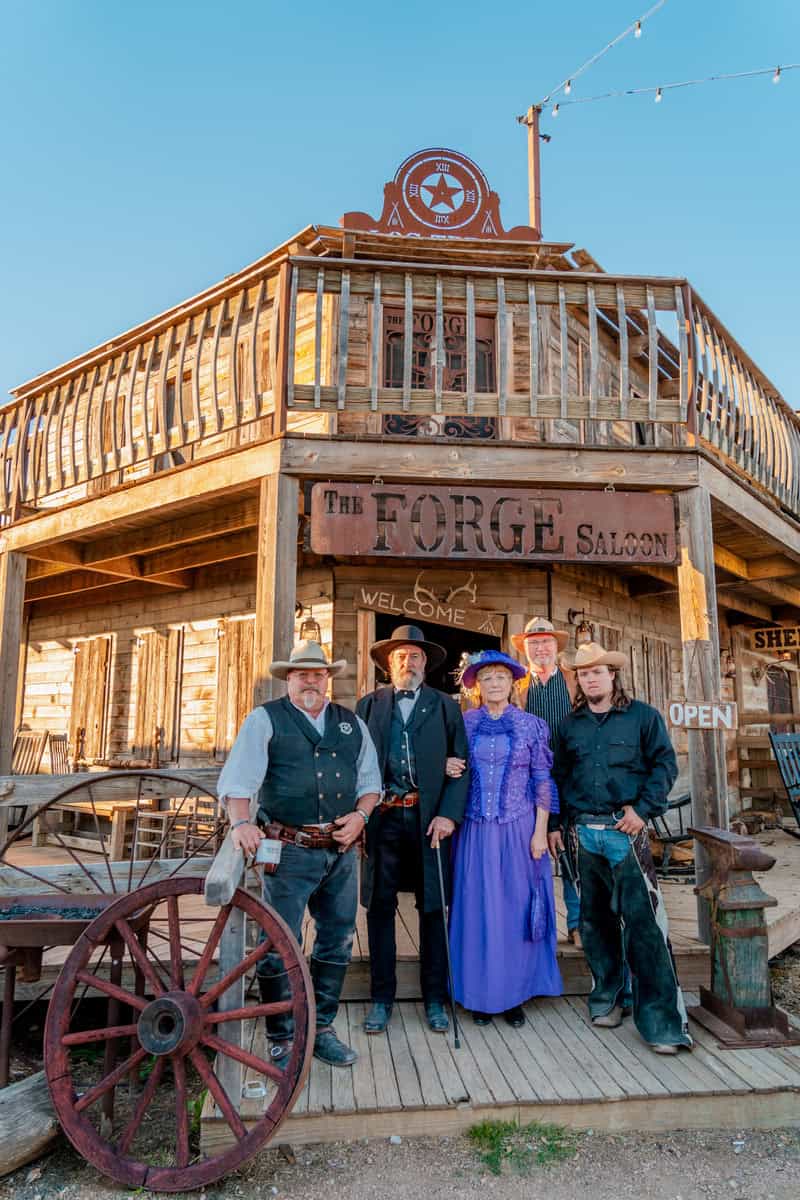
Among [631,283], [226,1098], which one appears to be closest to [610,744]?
[226,1098]

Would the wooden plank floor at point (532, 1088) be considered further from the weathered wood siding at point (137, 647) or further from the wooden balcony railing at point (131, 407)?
the weathered wood siding at point (137, 647)

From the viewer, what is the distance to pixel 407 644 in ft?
13.0

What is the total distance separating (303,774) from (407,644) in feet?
3.01

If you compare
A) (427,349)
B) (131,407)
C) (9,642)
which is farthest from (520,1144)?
(427,349)

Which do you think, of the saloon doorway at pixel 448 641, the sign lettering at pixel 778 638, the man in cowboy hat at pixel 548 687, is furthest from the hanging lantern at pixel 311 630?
the sign lettering at pixel 778 638

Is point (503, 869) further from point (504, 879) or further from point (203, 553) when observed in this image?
point (203, 553)

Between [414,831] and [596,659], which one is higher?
[596,659]

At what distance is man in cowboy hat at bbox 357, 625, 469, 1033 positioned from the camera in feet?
12.0

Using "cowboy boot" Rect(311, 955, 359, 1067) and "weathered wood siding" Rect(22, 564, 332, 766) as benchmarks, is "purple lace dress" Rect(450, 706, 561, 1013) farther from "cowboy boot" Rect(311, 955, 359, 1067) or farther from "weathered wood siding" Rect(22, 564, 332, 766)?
"weathered wood siding" Rect(22, 564, 332, 766)

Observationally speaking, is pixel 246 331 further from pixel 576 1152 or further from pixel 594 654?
pixel 576 1152

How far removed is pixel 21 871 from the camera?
13.0 feet

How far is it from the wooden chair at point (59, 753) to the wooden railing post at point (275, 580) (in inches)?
236

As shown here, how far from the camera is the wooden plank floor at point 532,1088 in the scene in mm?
2953

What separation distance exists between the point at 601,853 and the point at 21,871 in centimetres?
285
